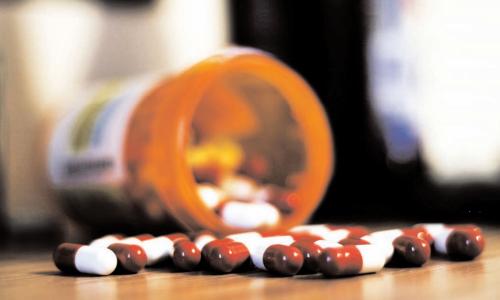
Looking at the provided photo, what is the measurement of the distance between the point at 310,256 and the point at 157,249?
8.5 inches

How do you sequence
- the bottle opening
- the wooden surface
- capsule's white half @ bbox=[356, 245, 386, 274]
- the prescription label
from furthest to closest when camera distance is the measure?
the bottle opening, the prescription label, capsule's white half @ bbox=[356, 245, 386, 274], the wooden surface

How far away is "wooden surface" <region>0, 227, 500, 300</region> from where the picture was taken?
2.23 feet

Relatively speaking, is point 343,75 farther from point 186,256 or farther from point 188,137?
point 186,256

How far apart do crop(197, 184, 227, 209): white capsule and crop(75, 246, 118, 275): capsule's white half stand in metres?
0.43

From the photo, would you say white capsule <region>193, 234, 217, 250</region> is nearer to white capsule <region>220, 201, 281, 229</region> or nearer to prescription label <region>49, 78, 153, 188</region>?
white capsule <region>220, 201, 281, 229</region>

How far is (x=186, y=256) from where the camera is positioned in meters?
0.85

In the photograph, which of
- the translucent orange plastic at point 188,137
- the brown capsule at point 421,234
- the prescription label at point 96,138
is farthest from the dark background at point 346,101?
the brown capsule at point 421,234

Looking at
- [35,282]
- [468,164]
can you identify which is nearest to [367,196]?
[468,164]

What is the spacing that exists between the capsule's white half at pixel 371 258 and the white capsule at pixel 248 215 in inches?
14.1

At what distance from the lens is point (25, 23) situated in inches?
61.9

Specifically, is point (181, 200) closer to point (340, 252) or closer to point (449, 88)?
point (340, 252)

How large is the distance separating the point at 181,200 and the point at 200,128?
0.47 m

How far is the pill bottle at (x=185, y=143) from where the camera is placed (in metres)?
1.14

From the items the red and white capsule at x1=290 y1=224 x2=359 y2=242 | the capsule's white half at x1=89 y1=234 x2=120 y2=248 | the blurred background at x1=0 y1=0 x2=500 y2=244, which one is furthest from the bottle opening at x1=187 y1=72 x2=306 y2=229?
the capsule's white half at x1=89 y1=234 x2=120 y2=248
